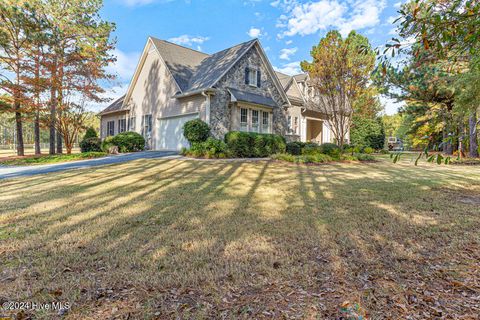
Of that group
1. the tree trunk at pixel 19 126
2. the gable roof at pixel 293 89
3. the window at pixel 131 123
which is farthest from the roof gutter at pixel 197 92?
the tree trunk at pixel 19 126

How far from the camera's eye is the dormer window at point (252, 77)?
16547mm

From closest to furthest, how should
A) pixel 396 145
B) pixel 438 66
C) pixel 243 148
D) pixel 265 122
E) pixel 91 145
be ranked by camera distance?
pixel 438 66, pixel 396 145, pixel 243 148, pixel 265 122, pixel 91 145

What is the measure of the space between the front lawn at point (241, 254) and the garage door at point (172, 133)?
1011 centimetres

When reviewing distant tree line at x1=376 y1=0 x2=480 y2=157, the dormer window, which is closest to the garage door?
the dormer window

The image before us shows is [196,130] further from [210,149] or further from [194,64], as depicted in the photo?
[194,64]

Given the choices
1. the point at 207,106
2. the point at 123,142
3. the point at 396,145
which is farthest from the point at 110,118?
the point at 396,145

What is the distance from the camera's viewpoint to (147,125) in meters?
18.4

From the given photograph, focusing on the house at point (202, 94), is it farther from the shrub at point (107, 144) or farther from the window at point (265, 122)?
the shrub at point (107, 144)

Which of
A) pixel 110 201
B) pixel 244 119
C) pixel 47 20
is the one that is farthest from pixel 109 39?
pixel 110 201

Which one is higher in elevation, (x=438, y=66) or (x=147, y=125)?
(x=438, y=66)

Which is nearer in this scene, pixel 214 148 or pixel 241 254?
pixel 241 254

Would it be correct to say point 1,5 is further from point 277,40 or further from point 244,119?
point 277,40

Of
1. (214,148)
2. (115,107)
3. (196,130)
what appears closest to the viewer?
(214,148)

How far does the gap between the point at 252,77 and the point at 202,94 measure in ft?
15.0
